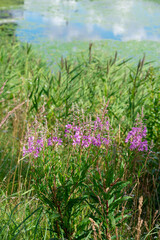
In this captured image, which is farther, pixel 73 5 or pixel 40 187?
pixel 73 5

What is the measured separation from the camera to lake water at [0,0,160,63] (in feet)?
29.5

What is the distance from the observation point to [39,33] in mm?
9781

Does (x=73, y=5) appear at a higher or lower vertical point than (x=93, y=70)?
higher

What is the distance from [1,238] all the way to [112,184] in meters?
0.68

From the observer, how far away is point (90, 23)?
11.4 m

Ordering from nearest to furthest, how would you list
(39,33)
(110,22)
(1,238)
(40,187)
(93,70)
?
1. (40,187)
2. (1,238)
3. (93,70)
4. (39,33)
5. (110,22)

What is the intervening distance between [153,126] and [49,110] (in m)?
1.01

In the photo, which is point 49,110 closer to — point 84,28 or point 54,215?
point 54,215

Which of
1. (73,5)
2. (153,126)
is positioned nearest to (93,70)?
(153,126)

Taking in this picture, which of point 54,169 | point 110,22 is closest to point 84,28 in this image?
point 110,22

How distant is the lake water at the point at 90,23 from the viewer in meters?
9.00

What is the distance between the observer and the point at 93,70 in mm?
3508

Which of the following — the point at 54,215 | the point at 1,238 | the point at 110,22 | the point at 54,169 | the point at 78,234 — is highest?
the point at 110,22

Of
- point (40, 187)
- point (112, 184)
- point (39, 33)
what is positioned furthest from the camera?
point (39, 33)
